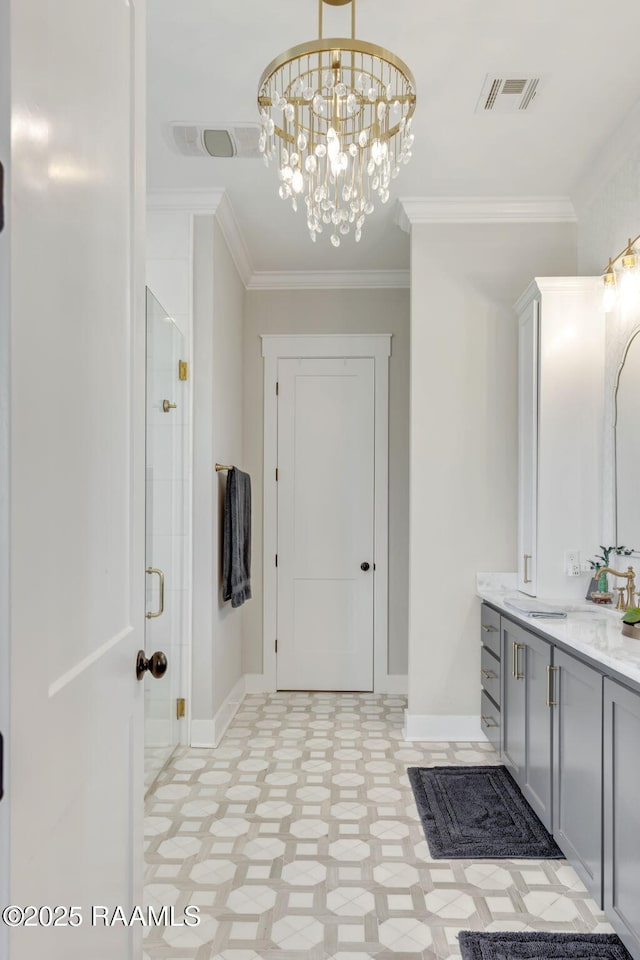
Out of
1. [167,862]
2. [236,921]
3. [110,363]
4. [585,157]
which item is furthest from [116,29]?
→ [585,157]

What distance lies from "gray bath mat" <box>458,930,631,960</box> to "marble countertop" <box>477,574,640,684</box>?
0.76 meters

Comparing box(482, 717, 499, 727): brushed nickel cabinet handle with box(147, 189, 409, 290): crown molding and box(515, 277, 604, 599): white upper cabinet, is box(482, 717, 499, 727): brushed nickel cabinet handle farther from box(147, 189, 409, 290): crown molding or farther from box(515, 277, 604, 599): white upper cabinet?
box(147, 189, 409, 290): crown molding

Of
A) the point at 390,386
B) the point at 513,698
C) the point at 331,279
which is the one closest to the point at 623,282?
the point at 513,698

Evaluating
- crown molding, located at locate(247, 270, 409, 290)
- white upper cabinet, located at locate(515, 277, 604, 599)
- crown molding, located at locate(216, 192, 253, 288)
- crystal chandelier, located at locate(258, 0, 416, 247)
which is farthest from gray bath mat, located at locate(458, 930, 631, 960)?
crown molding, located at locate(247, 270, 409, 290)

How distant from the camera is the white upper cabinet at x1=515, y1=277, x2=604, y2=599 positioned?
3.38 metres

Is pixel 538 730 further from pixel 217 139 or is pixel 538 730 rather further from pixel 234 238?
pixel 234 238

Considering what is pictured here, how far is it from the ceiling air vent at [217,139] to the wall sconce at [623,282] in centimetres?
165

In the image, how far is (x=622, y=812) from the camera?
1.95 metres

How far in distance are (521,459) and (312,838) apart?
2.06m

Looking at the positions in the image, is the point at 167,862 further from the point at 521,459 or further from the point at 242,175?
the point at 242,175

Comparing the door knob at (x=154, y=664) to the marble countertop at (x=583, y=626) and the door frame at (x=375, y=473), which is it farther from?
the door frame at (x=375, y=473)

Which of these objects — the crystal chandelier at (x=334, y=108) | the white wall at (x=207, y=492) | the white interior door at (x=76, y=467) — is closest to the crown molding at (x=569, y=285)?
the crystal chandelier at (x=334, y=108)

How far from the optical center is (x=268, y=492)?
4.95 m

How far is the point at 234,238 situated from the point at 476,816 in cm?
328
